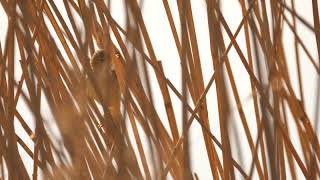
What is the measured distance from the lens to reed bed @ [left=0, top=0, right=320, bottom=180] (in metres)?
0.64

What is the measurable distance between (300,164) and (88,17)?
14.5 inches

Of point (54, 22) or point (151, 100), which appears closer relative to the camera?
point (151, 100)

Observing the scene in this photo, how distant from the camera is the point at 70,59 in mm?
924

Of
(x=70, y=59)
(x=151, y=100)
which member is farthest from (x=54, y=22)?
(x=151, y=100)

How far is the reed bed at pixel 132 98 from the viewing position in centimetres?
64

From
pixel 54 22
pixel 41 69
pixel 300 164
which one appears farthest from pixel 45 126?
pixel 300 164

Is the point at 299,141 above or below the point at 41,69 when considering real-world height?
below

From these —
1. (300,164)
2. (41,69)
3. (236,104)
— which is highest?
(41,69)

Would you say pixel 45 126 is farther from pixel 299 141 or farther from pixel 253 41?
pixel 299 141

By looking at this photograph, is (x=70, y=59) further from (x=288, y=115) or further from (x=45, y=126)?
(x=288, y=115)

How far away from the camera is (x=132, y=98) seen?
2.82ft

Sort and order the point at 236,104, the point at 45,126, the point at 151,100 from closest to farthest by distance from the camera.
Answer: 1. the point at 151,100
2. the point at 45,126
3. the point at 236,104

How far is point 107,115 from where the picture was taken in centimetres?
71

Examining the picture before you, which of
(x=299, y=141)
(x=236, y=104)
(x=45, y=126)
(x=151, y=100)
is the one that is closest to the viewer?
(x=151, y=100)
